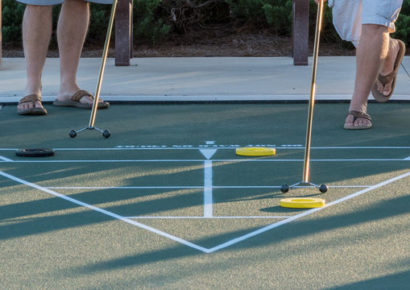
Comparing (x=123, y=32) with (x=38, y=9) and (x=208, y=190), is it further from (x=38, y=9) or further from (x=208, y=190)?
(x=208, y=190)

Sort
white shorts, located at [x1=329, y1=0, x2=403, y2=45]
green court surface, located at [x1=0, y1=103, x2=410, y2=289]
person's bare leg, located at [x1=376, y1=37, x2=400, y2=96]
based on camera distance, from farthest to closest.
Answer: person's bare leg, located at [x1=376, y1=37, x2=400, y2=96] < white shorts, located at [x1=329, y1=0, x2=403, y2=45] < green court surface, located at [x1=0, y1=103, x2=410, y2=289]

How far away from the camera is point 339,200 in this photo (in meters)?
4.27

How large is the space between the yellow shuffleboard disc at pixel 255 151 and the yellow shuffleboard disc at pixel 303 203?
1.17 meters

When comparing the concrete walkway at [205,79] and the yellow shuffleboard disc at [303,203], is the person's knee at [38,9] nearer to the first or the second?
the concrete walkway at [205,79]

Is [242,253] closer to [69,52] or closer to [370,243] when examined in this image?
[370,243]

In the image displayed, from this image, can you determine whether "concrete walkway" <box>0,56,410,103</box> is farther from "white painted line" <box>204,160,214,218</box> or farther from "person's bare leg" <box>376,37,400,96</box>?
"white painted line" <box>204,160,214,218</box>

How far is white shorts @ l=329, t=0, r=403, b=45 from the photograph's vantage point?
599 cm

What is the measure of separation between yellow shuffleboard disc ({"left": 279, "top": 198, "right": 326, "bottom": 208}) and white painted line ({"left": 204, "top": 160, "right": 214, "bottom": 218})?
1.10 feet

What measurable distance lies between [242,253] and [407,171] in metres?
1.73

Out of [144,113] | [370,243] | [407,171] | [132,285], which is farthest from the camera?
[144,113]

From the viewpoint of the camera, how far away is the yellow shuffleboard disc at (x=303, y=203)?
411cm

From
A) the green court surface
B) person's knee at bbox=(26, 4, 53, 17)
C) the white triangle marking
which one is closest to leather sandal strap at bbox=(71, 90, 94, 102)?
the green court surface

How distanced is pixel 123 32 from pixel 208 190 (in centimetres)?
514

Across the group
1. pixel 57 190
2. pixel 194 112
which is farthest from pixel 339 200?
pixel 194 112
